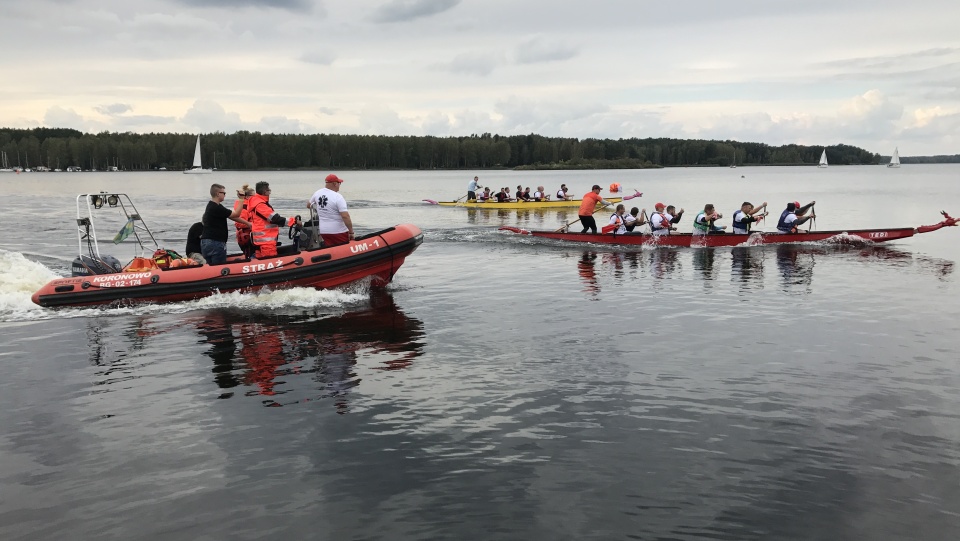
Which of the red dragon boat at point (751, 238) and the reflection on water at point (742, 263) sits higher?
the red dragon boat at point (751, 238)

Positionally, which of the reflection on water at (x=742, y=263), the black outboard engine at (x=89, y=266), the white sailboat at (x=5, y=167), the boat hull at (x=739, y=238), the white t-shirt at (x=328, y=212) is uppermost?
the white sailboat at (x=5, y=167)

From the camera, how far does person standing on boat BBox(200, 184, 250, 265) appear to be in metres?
13.3

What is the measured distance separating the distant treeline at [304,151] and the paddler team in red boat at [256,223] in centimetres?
14930

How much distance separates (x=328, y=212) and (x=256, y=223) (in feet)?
4.61

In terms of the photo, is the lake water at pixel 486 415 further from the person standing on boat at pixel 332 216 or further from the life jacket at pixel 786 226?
the life jacket at pixel 786 226

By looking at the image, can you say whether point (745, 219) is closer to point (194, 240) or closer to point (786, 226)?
point (786, 226)

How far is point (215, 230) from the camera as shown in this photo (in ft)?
44.7

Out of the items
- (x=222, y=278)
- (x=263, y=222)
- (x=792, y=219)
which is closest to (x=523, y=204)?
(x=792, y=219)

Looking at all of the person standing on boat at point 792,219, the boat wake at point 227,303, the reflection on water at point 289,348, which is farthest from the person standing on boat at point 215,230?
the person standing on boat at point 792,219

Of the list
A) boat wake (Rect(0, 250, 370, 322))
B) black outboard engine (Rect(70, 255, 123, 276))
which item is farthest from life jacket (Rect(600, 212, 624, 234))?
black outboard engine (Rect(70, 255, 123, 276))

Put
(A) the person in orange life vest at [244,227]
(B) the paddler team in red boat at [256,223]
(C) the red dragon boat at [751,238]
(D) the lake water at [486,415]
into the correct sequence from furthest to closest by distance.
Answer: (C) the red dragon boat at [751,238] < (A) the person in orange life vest at [244,227] < (B) the paddler team in red boat at [256,223] < (D) the lake water at [486,415]

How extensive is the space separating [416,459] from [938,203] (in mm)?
55650

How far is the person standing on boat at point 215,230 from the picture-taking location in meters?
13.3

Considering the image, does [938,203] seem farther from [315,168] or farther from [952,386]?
[315,168]
